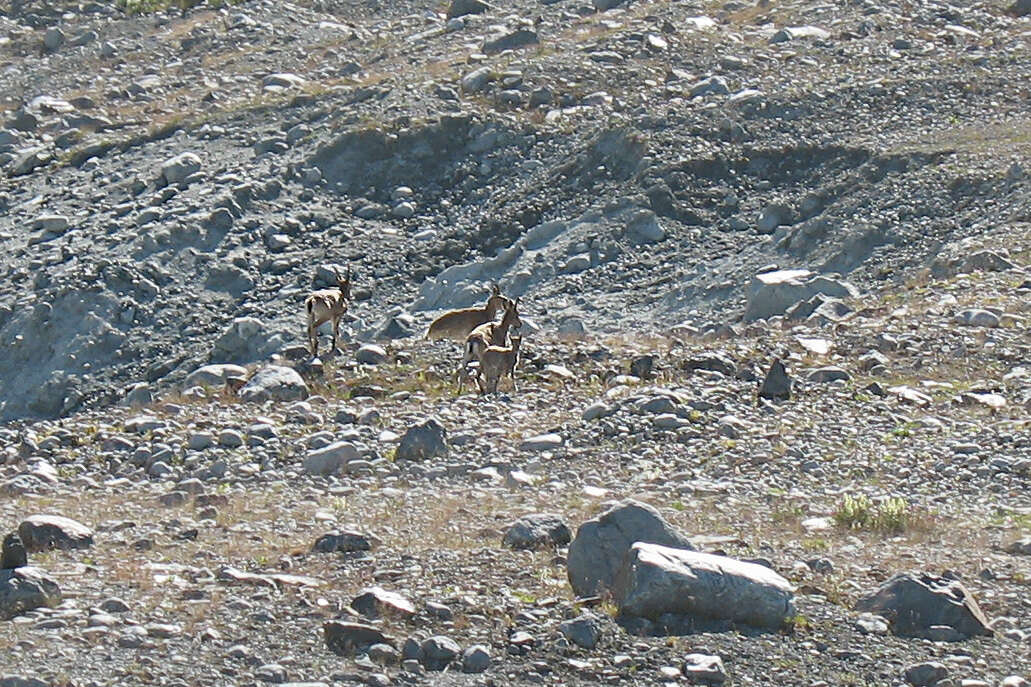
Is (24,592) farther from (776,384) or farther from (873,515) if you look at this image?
(776,384)

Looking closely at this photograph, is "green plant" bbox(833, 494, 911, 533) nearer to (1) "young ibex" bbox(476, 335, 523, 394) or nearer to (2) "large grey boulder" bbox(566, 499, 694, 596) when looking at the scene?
(2) "large grey boulder" bbox(566, 499, 694, 596)

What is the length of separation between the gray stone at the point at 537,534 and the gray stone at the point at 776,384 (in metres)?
5.22

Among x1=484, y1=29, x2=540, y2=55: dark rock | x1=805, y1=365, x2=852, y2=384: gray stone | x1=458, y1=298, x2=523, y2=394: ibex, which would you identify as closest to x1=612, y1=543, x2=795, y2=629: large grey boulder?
x1=805, y1=365, x2=852, y2=384: gray stone

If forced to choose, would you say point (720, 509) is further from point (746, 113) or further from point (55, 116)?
point (55, 116)

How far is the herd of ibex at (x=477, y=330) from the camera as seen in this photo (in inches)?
703

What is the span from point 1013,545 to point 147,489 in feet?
24.9

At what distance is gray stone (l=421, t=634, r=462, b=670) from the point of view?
9.16 meters

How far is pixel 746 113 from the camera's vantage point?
26.6m

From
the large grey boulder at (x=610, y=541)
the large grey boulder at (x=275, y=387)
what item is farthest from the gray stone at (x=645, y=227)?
the large grey boulder at (x=610, y=541)

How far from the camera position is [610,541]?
10.3 meters

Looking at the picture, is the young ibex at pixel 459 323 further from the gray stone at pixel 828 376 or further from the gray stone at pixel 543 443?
the gray stone at pixel 543 443

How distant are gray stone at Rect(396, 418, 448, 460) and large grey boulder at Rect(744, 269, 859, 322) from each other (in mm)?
6957

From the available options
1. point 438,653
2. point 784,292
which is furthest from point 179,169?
point 438,653

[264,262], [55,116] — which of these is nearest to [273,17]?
[55,116]
